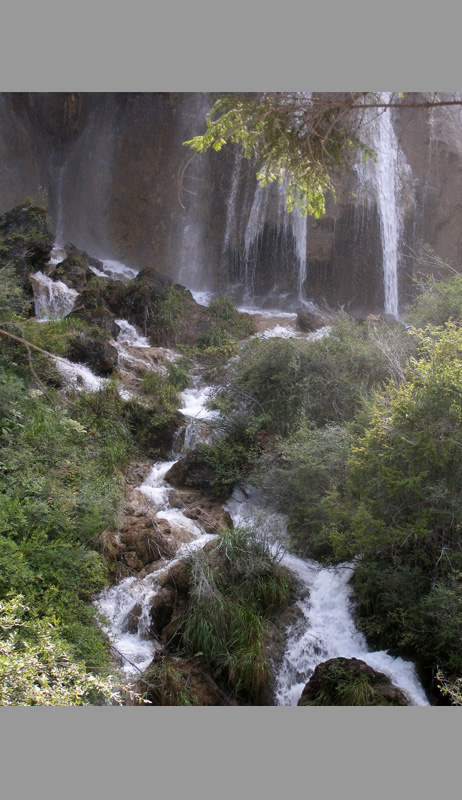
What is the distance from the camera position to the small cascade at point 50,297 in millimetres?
12727

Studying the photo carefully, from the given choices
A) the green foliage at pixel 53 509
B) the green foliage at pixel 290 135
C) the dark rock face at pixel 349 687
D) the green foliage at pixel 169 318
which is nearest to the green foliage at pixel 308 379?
the green foliage at pixel 53 509

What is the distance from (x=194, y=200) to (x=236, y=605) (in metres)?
17.6

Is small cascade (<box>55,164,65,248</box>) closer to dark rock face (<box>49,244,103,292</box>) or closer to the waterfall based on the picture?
dark rock face (<box>49,244,103,292</box>)

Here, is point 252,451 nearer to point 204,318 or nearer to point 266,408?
point 266,408

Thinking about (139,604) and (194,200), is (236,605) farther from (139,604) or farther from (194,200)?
(194,200)

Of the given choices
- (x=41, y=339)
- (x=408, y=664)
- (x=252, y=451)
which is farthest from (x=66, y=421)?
(x=408, y=664)

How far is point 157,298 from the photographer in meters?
15.0

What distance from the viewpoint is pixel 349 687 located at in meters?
5.35

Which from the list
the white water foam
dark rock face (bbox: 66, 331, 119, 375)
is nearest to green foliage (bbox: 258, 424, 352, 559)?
the white water foam

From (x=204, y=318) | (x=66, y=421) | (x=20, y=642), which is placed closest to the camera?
(x=20, y=642)

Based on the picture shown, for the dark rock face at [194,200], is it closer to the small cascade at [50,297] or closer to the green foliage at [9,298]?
the small cascade at [50,297]

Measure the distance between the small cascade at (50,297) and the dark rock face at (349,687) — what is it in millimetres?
9741

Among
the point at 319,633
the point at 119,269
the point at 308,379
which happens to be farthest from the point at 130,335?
the point at 319,633

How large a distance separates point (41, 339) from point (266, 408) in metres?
4.28
